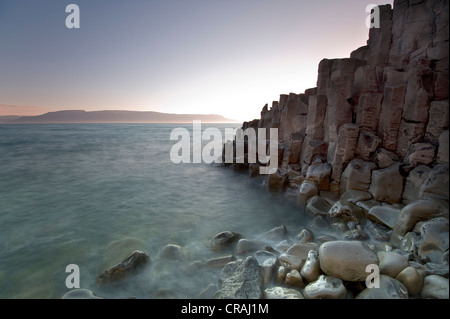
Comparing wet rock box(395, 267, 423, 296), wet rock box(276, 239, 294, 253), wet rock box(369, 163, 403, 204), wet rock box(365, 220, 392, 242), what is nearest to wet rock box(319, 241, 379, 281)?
wet rock box(395, 267, 423, 296)

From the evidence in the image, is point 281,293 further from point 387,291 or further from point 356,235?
point 356,235

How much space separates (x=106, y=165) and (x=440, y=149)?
652 inches

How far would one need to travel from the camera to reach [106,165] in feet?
49.5

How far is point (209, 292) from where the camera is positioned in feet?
12.1

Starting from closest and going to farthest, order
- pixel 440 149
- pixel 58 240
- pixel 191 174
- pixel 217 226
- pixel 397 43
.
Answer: pixel 440 149 → pixel 58 240 → pixel 217 226 → pixel 397 43 → pixel 191 174

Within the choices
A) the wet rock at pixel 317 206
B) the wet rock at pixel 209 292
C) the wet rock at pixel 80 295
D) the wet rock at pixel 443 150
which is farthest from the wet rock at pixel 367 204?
the wet rock at pixel 80 295

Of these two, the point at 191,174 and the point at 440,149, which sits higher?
the point at 440,149

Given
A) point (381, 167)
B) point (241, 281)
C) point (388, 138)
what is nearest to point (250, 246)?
point (241, 281)

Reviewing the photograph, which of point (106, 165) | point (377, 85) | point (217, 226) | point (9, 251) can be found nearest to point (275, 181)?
point (217, 226)

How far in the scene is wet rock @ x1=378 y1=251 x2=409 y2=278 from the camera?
3.21 m

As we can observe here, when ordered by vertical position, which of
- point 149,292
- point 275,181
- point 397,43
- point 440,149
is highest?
point 397,43

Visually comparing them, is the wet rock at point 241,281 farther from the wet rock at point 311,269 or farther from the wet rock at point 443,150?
the wet rock at point 443,150

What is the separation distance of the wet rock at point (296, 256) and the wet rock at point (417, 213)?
1.65 m
